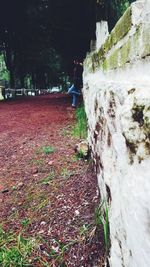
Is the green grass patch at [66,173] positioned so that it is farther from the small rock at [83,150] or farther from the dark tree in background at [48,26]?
the dark tree in background at [48,26]

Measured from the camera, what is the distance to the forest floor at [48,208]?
9.39ft

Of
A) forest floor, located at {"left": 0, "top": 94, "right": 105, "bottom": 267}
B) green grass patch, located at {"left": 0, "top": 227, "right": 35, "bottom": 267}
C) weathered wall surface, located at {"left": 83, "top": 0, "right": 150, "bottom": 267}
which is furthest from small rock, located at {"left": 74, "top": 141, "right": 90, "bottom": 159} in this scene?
weathered wall surface, located at {"left": 83, "top": 0, "right": 150, "bottom": 267}

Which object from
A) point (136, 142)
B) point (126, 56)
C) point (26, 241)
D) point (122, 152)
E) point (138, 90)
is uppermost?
point (126, 56)

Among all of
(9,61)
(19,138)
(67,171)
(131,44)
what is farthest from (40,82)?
(131,44)

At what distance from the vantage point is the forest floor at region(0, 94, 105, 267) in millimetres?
2861

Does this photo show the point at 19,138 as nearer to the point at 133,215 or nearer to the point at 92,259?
the point at 92,259

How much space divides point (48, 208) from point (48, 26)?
52.3 feet

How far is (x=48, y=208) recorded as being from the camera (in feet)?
11.8

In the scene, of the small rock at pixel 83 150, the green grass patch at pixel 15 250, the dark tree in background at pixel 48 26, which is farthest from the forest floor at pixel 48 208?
the dark tree in background at pixel 48 26

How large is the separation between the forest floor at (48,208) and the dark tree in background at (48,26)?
8.65 m

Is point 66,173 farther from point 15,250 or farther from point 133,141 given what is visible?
point 133,141

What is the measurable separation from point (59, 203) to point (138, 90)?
2.42m

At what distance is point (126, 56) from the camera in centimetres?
191

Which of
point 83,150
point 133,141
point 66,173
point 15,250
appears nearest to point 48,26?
point 83,150
